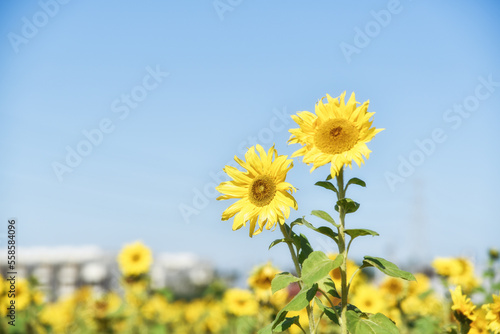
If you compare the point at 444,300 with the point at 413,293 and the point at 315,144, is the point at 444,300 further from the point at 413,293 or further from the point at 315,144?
the point at 315,144

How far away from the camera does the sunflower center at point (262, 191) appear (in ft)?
7.08

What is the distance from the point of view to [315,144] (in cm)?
206

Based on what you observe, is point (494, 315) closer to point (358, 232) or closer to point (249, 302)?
point (358, 232)

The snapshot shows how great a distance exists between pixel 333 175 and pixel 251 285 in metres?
2.27

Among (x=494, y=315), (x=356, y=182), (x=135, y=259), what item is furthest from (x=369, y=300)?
(x=356, y=182)

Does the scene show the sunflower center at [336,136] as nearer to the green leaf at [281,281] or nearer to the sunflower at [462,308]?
the green leaf at [281,281]

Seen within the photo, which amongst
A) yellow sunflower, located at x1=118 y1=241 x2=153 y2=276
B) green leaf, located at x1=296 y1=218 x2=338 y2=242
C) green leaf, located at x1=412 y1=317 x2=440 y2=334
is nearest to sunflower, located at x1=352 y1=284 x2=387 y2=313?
green leaf, located at x1=412 y1=317 x2=440 y2=334

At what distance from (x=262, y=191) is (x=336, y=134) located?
430mm

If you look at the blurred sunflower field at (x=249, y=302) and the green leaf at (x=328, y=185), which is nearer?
the green leaf at (x=328, y=185)

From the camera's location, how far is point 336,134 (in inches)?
79.9

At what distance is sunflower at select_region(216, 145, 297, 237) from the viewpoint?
210cm

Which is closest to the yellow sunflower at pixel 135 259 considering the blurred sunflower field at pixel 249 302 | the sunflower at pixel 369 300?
the blurred sunflower field at pixel 249 302

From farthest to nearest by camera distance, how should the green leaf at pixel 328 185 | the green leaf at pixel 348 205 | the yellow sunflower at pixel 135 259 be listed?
the yellow sunflower at pixel 135 259, the green leaf at pixel 328 185, the green leaf at pixel 348 205

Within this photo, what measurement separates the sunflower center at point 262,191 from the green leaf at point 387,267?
51 centimetres
